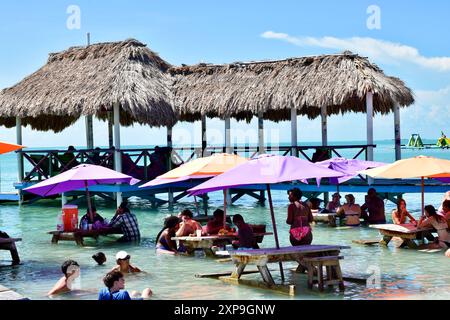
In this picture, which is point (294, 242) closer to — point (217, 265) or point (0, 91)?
point (217, 265)

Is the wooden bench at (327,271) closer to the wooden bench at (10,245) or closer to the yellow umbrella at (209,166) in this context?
the yellow umbrella at (209,166)

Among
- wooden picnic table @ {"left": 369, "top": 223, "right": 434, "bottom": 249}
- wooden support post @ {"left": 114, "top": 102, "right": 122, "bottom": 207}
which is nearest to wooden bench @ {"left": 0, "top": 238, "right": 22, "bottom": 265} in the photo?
wooden picnic table @ {"left": 369, "top": 223, "right": 434, "bottom": 249}

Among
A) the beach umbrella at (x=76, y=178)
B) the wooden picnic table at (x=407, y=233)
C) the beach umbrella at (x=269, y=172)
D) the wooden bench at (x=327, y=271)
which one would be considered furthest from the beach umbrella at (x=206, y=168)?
the wooden bench at (x=327, y=271)

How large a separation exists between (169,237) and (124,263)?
2.72 metres

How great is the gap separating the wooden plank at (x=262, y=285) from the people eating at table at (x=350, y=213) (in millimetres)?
7059

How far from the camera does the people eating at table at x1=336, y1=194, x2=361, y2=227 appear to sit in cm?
1688

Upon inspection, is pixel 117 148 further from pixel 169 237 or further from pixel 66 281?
pixel 66 281

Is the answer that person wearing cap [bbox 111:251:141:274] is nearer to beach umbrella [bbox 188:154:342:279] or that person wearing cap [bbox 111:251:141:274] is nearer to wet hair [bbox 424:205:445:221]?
beach umbrella [bbox 188:154:342:279]

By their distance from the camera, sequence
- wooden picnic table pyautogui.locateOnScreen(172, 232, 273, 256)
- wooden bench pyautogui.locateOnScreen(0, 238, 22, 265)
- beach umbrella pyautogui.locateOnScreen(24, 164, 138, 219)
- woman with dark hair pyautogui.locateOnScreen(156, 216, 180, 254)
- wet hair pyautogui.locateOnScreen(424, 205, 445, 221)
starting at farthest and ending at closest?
beach umbrella pyautogui.locateOnScreen(24, 164, 138, 219) < woman with dark hair pyautogui.locateOnScreen(156, 216, 180, 254) < wet hair pyautogui.locateOnScreen(424, 205, 445, 221) < wooden picnic table pyautogui.locateOnScreen(172, 232, 273, 256) < wooden bench pyautogui.locateOnScreen(0, 238, 22, 265)

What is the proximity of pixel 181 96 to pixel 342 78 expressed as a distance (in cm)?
505

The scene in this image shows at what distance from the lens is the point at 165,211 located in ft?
72.2

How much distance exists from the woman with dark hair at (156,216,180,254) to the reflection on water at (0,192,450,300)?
0.20 metres

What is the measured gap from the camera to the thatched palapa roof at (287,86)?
2005 centimetres

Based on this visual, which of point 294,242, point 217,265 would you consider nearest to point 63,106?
point 217,265
